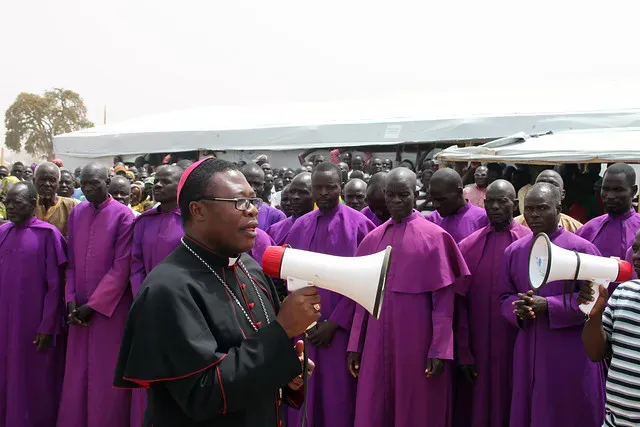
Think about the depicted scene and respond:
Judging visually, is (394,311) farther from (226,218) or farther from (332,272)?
(226,218)

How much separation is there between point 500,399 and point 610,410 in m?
1.52

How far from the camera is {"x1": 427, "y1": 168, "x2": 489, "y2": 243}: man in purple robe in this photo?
6.25m

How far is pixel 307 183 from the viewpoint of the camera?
6.95 m

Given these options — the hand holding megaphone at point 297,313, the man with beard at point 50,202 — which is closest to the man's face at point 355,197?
the man with beard at point 50,202

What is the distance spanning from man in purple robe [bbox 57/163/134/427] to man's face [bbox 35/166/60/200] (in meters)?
1.43

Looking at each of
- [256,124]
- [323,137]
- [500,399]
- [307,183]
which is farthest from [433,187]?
[256,124]

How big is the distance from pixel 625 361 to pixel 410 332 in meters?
1.63

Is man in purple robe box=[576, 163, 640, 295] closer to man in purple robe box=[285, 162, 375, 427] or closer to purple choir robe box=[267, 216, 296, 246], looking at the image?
man in purple robe box=[285, 162, 375, 427]

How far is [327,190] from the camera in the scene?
20.0ft

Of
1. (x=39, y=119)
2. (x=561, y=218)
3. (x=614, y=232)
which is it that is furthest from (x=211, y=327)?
(x=39, y=119)

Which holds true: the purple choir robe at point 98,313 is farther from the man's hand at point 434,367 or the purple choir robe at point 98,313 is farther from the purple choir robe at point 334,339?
the man's hand at point 434,367

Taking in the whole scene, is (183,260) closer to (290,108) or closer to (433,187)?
(433,187)

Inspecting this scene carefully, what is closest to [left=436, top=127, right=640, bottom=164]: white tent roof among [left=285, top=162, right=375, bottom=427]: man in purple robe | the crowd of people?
the crowd of people

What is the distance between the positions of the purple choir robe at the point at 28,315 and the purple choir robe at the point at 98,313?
21 centimetres
